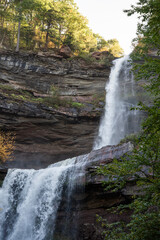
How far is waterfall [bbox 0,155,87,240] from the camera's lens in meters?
13.7

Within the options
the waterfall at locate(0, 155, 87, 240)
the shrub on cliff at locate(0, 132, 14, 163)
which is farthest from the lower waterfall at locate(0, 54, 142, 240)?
the shrub on cliff at locate(0, 132, 14, 163)

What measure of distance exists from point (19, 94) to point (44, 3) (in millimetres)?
13930

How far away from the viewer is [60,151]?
76.4 ft

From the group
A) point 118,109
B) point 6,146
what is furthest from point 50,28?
point 6,146

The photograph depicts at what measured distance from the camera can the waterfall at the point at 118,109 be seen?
74.3ft

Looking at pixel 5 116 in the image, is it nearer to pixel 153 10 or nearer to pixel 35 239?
pixel 35 239

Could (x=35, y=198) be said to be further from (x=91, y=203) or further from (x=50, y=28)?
(x=50, y=28)

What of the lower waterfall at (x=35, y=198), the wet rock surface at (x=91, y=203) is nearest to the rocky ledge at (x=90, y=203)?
the wet rock surface at (x=91, y=203)

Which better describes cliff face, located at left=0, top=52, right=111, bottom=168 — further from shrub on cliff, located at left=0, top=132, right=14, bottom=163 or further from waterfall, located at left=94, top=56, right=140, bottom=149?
waterfall, located at left=94, top=56, right=140, bottom=149

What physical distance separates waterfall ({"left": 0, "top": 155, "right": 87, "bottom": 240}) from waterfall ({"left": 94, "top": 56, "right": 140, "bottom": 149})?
7.65 m

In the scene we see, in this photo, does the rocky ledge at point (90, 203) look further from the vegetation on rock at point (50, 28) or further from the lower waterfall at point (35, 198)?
the vegetation on rock at point (50, 28)

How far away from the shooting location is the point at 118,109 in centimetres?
2441

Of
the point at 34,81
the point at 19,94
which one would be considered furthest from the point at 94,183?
the point at 34,81

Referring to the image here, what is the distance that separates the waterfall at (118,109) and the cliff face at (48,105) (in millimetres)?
976
